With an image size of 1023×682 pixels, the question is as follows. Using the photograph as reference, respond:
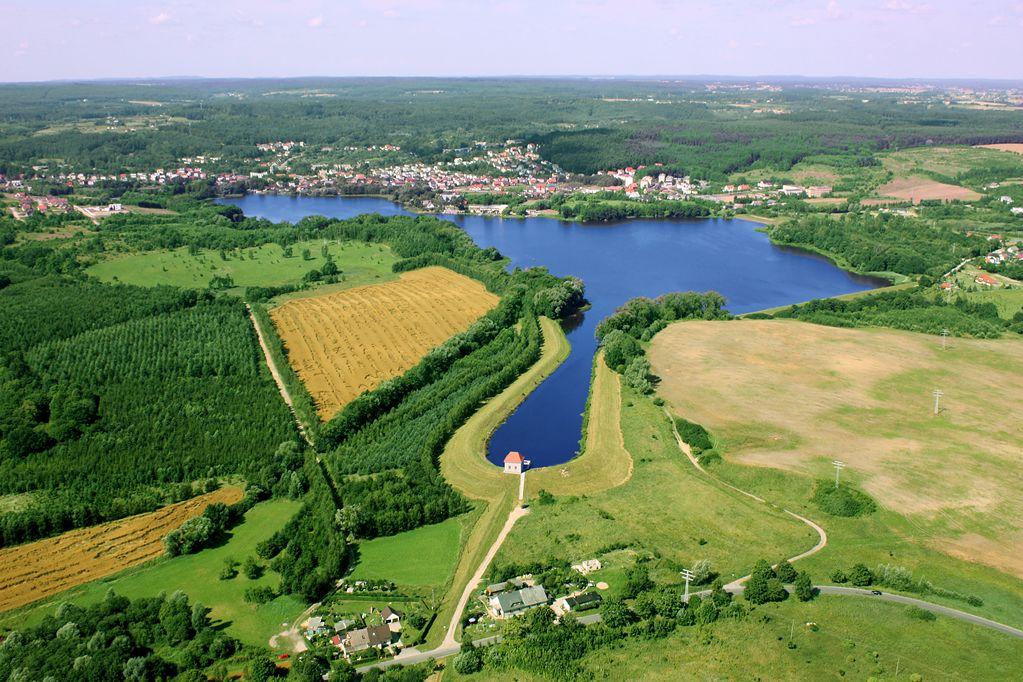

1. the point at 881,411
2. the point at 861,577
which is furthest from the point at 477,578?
the point at 881,411

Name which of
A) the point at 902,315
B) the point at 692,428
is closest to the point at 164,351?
the point at 692,428

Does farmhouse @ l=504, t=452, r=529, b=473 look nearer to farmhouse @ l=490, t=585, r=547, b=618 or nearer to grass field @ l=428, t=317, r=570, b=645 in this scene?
grass field @ l=428, t=317, r=570, b=645

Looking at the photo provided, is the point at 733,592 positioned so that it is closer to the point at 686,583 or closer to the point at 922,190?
the point at 686,583

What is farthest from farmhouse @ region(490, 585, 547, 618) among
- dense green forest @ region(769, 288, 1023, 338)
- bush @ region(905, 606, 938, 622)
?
dense green forest @ region(769, 288, 1023, 338)

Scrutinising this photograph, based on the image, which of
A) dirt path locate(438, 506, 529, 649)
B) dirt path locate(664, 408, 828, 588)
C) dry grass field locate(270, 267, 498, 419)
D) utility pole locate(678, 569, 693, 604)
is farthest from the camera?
dry grass field locate(270, 267, 498, 419)

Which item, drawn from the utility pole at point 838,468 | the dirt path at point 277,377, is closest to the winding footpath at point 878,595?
the utility pole at point 838,468

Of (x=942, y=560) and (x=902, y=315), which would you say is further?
(x=902, y=315)

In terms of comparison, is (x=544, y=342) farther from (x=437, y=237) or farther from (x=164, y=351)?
(x=437, y=237)
